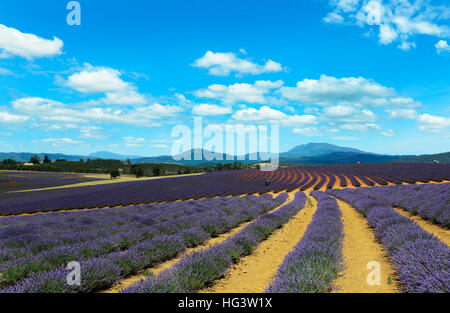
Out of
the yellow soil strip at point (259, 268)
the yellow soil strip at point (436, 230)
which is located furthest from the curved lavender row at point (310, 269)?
the yellow soil strip at point (436, 230)

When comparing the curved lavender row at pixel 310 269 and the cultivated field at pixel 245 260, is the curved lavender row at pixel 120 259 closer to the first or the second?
the cultivated field at pixel 245 260

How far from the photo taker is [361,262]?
Result: 4785 millimetres

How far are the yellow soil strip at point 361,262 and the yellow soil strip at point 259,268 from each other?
127 cm

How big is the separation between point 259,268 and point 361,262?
213cm

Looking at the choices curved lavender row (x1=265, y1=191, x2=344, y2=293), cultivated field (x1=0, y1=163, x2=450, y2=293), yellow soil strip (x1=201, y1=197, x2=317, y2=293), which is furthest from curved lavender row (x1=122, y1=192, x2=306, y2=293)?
curved lavender row (x1=265, y1=191, x2=344, y2=293)

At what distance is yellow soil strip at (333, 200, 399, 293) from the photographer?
361cm

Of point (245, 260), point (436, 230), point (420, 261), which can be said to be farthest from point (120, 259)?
point (436, 230)

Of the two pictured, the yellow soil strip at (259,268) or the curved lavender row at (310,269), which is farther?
the yellow soil strip at (259,268)

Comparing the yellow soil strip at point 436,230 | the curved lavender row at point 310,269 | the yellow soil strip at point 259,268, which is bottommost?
the yellow soil strip at point 259,268

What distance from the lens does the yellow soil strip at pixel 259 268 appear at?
154 inches

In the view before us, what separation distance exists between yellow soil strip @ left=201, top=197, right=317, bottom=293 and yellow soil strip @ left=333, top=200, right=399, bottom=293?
127 centimetres

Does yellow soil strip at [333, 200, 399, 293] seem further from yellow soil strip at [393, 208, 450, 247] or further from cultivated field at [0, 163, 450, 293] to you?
yellow soil strip at [393, 208, 450, 247]

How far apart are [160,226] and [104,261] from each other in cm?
372

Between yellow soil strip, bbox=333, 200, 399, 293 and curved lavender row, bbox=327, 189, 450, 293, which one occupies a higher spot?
curved lavender row, bbox=327, 189, 450, 293
